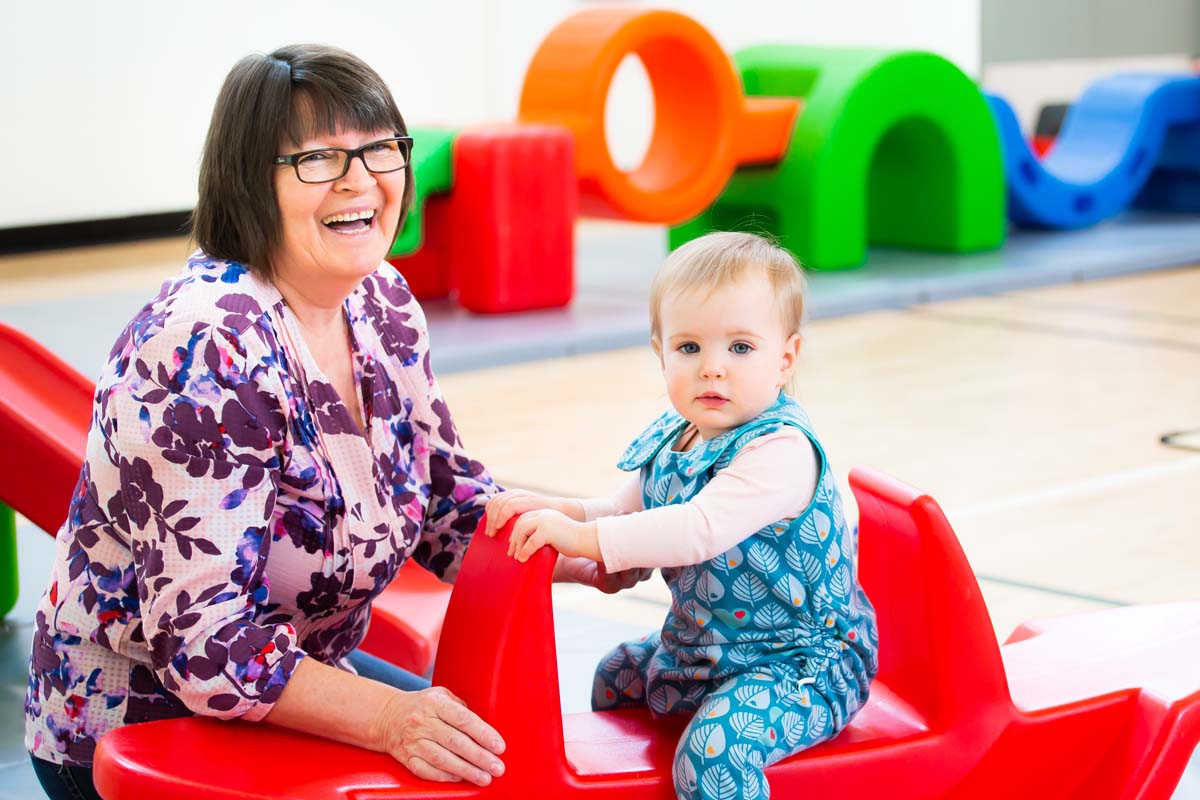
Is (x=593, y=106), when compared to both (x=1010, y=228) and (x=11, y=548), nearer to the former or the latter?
(x=1010, y=228)

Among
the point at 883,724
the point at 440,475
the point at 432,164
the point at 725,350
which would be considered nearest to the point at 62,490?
the point at 440,475

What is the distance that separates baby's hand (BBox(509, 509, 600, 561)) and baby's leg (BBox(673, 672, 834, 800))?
20cm

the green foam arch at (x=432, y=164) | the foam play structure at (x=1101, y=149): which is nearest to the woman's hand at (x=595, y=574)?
the green foam arch at (x=432, y=164)

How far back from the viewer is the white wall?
24.1 feet

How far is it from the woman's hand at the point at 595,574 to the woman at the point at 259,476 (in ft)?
0.59

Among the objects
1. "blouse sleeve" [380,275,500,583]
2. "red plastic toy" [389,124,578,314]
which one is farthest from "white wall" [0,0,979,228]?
"blouse sleeve" [380,275,500,583]

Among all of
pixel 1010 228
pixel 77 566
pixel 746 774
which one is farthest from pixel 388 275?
pixel 1010 228

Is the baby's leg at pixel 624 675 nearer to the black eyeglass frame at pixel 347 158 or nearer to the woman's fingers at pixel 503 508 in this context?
the woman's fingers at pixel 503 508

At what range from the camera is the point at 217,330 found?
1549 millimetres

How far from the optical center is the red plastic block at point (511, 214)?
5.35m

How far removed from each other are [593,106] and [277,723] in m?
4.30

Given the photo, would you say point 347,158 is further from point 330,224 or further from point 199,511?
point 199,511

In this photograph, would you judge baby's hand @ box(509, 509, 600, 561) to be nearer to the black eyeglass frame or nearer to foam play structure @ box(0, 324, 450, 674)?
the black eyeglass frame

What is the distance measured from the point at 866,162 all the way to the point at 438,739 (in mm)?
4922
